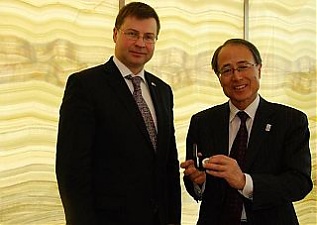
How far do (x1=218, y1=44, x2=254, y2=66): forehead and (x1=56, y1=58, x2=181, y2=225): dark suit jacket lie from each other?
0.37 metres

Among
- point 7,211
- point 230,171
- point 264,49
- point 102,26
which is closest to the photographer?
point 230,171

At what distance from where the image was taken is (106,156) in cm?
184

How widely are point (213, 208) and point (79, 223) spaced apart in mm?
523

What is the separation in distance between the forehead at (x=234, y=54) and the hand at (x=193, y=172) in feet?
1.42

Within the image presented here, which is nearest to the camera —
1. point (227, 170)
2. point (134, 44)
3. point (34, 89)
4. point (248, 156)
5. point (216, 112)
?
point (227, 170)

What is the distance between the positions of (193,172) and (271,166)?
300 mm

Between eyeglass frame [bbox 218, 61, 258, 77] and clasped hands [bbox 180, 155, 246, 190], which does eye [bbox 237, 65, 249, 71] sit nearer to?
eyeglass frame [bbox 218, 61, 258, 77]

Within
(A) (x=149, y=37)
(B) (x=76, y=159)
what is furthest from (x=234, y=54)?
(B) (x=76, y=159)

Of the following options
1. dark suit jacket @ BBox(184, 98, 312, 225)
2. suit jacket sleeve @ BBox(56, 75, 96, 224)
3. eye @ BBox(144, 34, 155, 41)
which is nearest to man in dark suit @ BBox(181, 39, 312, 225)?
dark suit jacket @ BBox(184, 98, 312, 225)

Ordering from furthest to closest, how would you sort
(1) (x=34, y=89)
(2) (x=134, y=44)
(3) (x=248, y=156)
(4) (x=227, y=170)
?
1. (1) (x=34, y=89)
2. (2) (x=134, y=44)
3. (3) (x=248, y=156)
4. (4) (x=227, y=170)

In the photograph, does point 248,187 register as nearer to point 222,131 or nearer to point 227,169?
point 227,169

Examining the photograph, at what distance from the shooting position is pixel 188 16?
3.42 meters

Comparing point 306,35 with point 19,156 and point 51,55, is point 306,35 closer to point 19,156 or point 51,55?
point 51,55

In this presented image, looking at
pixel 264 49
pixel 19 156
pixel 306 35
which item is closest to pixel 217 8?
pixel 264 49
